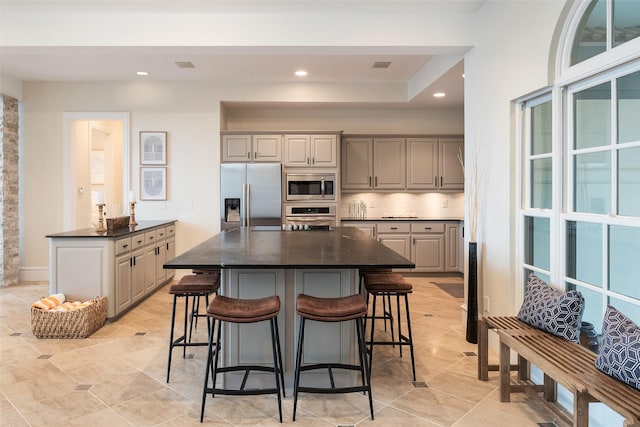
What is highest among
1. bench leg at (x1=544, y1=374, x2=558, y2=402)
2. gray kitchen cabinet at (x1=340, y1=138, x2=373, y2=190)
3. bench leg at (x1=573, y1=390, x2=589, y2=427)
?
gray kitchen cabinet at (x1=340, y1=138, x2=373, y2=190)

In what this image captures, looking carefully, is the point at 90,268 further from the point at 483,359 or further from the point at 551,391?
the point at 551,391

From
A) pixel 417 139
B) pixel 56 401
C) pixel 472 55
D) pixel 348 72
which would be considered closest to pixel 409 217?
pixel 417 139

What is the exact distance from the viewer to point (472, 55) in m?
3.72

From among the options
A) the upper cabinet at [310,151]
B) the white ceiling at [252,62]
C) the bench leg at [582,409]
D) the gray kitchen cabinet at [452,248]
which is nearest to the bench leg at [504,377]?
the bench leg at [582,409]

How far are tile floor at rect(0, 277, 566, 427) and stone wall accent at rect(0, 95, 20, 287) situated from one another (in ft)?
7.92

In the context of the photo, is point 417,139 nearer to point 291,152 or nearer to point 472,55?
point 291,152

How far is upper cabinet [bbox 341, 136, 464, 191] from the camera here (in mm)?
6613

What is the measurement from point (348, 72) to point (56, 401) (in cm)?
481

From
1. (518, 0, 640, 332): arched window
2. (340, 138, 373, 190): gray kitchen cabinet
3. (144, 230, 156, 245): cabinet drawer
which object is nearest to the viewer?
(518, 0, 640, 332): arched window

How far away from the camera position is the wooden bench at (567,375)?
164 centimetres

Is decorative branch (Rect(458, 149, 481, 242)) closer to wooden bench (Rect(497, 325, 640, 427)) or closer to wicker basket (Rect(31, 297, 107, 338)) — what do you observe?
wooden bench (Rect(497, 325, 640, 427))

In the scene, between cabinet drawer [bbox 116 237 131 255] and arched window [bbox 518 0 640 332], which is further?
cabinet drawer [bbox 116 237 131 255]

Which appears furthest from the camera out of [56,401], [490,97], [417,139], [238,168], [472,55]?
[417,139]

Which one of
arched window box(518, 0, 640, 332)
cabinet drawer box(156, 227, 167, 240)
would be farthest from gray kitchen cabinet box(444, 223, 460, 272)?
cabinet drawer box(156, 227, 167, 240)
